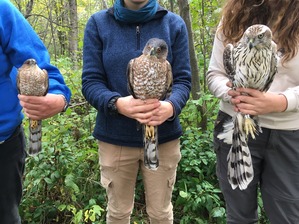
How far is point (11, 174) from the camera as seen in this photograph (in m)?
2.36

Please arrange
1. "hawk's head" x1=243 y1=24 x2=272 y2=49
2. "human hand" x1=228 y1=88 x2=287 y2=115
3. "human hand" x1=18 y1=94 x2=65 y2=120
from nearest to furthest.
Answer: "hawk's head" x1=243 y1=24 x2=272 y2=49 < "human hand" x1=228 y1=88 x2=287 y2=115 < "human hand" x1=18 y1=94 x2=65 y2=120

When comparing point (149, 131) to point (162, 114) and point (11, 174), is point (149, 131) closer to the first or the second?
point (162, 114)

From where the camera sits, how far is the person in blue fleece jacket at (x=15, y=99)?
2025 millimetres

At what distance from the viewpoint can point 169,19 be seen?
243 cm

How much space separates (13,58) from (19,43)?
0.12 m

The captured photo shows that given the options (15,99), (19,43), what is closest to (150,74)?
(19,43)

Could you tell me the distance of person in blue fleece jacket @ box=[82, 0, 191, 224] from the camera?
7.52 ft

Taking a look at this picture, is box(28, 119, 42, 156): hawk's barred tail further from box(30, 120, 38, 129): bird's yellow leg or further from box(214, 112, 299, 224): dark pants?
box(214, 112, 299, 224): dark pants

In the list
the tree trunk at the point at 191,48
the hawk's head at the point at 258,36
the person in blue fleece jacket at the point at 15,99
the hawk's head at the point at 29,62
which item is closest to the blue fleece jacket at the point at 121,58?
the person in blue fleece jacket at the point at 15,99

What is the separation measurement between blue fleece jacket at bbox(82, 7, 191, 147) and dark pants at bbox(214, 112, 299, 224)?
0.42m

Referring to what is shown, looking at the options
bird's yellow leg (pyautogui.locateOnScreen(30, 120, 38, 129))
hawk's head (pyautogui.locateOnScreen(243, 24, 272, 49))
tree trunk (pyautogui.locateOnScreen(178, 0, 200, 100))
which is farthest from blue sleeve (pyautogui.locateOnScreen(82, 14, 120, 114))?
tree trunk (pyautogui.locateOnScreen(178, 0, 200, 100))

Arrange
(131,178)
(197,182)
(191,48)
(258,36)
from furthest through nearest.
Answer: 1. (191,48)
2. (197,182)
3. (131,178)
4. (258,36)

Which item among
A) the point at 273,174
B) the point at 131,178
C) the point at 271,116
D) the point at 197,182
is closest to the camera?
the point at 271,116

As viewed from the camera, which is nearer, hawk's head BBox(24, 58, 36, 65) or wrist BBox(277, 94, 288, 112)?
wrist BBox(277, 94, 288, 112)
